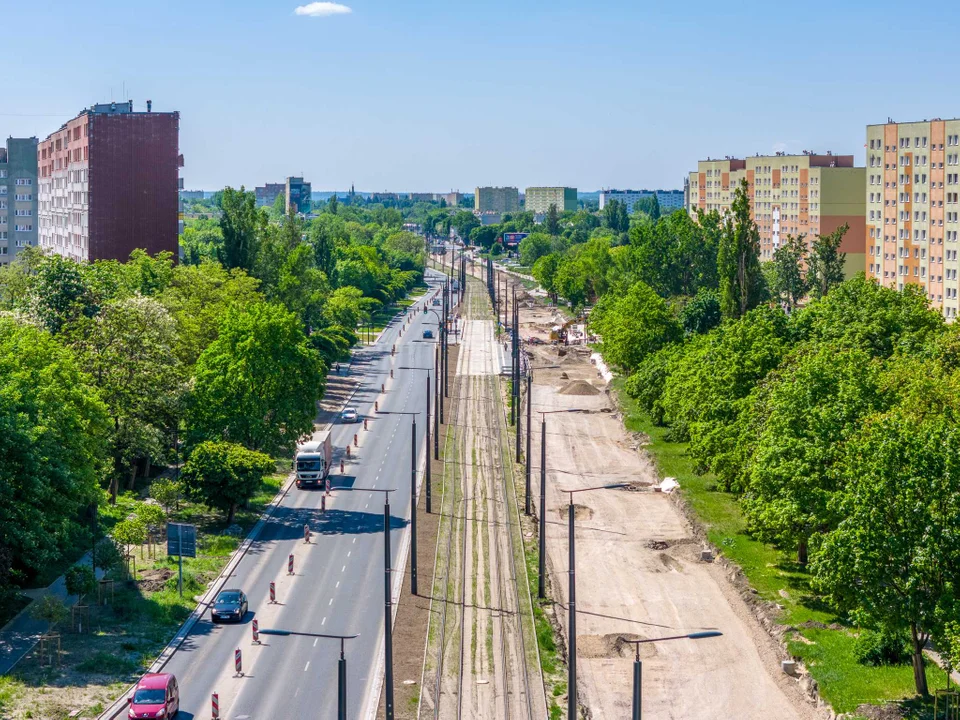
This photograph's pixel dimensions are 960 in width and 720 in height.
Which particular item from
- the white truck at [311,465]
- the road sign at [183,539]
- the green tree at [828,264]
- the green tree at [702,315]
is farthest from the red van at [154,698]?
the green tree at [828,264]

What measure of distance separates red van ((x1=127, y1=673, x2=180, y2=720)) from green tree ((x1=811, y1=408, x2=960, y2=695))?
21.6 m

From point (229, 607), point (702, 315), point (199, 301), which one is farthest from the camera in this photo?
point (702, 315)

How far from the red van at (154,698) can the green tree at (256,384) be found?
1110 inches

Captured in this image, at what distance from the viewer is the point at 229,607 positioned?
164 feet

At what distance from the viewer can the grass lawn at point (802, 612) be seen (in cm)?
4312

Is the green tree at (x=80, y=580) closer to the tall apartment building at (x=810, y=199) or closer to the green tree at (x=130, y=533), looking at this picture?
the green tree at (x=130, y=533)

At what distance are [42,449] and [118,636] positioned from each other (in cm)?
786

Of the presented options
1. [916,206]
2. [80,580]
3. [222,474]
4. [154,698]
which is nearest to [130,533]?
[80,580]

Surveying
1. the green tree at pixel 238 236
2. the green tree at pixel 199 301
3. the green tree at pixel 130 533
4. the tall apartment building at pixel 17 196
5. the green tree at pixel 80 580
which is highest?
the tall apartment building at pixel 17 196

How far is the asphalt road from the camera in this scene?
42344 mm

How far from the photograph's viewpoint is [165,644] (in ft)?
154

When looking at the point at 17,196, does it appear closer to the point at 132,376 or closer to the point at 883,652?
the point at 132,376

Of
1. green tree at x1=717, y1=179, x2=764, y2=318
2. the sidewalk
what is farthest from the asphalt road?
green tree at x1=717, y1=179, x2=764, y2=318

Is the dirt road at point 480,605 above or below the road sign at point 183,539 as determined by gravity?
below
